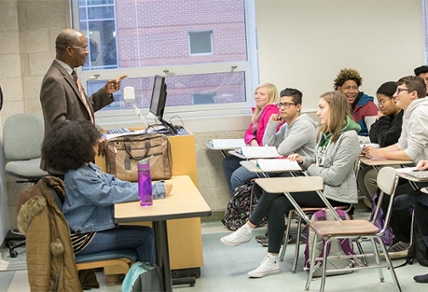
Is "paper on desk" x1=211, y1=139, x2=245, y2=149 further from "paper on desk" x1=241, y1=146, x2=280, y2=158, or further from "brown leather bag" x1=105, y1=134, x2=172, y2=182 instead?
"brown leather bag" x1=105, y1=134, x2=172, y2=182

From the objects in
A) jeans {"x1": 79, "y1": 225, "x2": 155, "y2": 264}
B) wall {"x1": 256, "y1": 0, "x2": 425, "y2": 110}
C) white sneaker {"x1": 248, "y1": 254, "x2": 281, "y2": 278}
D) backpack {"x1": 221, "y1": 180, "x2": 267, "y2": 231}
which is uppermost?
wall {"x1": 256, "y1": 0, "x2": 425, "y2": 110}

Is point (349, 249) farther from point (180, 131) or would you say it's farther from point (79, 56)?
point (79, 56)

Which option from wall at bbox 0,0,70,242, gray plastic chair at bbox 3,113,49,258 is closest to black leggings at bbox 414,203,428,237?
gray plastic chair at bbox 3,113,49,258

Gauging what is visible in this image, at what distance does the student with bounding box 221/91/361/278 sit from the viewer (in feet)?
14.4

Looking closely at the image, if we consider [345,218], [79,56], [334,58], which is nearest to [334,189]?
[345,218]

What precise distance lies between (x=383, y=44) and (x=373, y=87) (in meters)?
0.42

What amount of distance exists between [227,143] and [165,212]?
2890 millimetres

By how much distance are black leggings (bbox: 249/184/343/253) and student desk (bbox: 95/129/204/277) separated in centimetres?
45

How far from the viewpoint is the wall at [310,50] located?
6105 mm

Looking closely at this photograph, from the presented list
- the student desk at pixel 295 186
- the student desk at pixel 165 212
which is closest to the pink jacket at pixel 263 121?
the student desk at pixel 295 186

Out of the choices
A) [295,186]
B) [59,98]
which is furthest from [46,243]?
[295,186]

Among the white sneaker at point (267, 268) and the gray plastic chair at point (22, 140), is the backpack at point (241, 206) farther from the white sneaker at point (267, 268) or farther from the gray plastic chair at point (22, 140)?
the gray plastic chair at point (22, 140)

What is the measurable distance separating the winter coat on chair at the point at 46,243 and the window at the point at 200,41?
11.2 ft

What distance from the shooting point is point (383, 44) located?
645 cm
